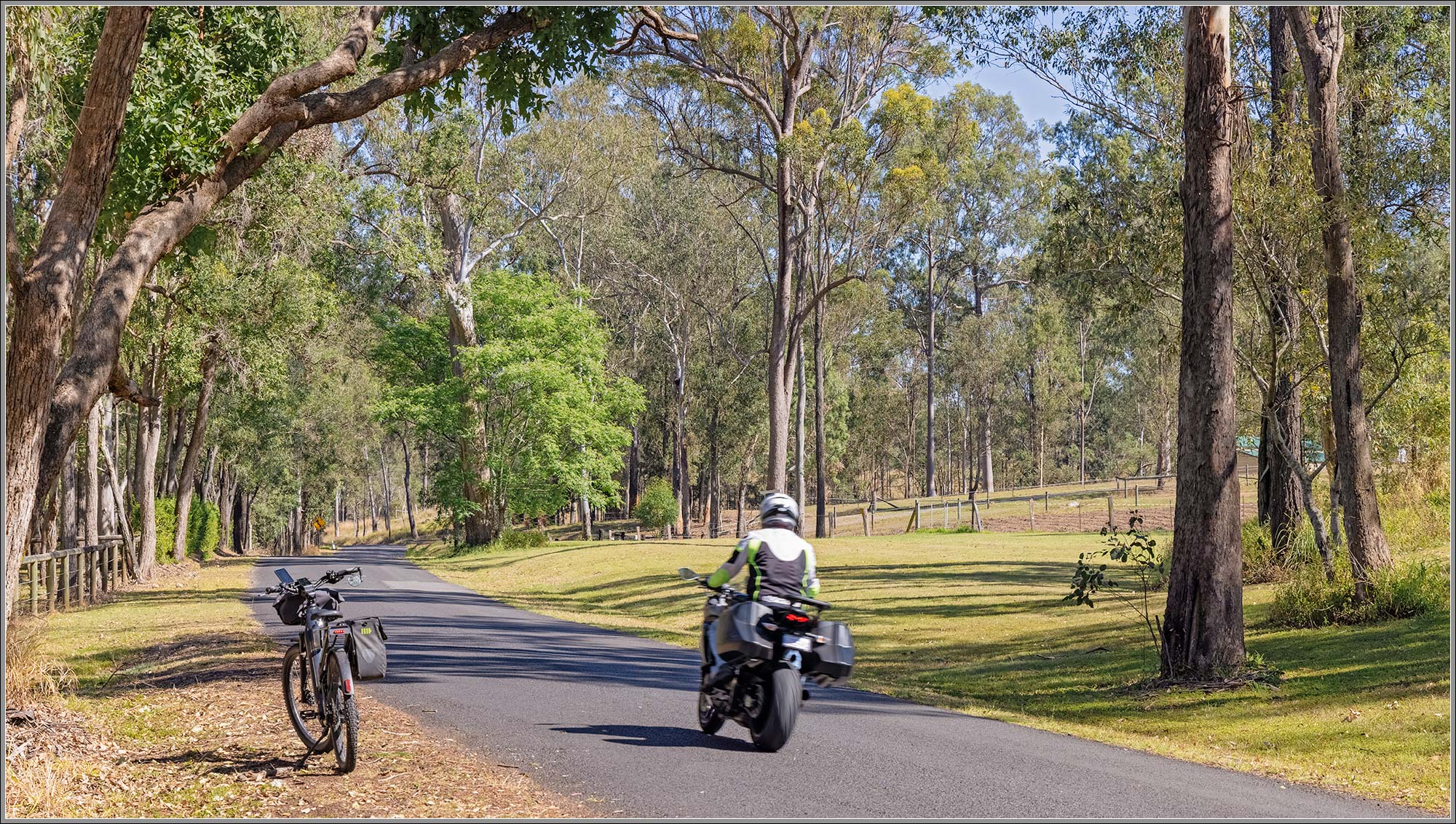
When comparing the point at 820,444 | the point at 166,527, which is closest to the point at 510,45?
the point at 166,527

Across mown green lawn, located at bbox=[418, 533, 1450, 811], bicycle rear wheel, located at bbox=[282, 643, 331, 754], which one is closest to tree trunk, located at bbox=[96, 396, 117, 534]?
mown green lawn, located at bbox=[418, 533, 1450, 811]

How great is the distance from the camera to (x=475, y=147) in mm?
42000

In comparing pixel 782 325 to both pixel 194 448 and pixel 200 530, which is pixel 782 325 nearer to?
pixel 194 448

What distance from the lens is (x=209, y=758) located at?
27.2 ft

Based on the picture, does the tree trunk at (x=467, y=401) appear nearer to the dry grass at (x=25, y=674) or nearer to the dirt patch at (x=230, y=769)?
the dirt patch at (x=230, y=769)

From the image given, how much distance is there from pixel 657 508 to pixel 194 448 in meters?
21.6

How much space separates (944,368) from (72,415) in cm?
6090

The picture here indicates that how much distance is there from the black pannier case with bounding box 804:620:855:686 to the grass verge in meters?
1.84

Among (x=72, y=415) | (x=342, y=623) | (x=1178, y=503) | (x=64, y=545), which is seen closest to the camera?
(x=342, y=623)

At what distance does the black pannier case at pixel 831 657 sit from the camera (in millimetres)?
7746

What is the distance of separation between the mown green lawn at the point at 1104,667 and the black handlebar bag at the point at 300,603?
6.36 metres

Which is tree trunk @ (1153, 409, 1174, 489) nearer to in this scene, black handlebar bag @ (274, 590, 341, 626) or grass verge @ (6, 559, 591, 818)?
grass verge @ (6, 559, 591, 818)

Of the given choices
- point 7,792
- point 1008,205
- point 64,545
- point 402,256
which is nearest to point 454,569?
point 64,545

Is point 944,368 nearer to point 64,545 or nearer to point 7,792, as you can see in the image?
point 64,545
